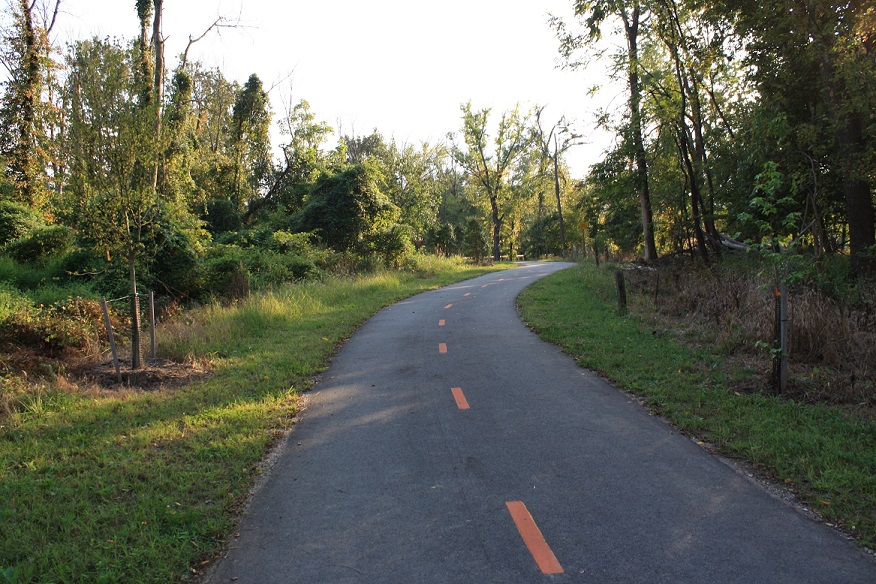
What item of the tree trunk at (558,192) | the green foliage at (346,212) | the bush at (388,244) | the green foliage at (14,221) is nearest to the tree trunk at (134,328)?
the green foliage at (14,221)

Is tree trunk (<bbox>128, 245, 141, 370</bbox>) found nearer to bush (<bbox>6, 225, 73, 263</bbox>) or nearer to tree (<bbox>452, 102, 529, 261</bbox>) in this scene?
bush (<bbox>6, 225, 73, 263</bbox>)

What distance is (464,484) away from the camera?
15.4ft

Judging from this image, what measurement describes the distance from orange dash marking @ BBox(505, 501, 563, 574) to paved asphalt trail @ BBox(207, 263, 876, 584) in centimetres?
1

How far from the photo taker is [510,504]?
14.0 ft

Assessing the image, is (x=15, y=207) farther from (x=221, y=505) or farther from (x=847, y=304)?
(x=847, y=304)

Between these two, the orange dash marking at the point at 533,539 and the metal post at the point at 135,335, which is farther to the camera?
the metal post at the point at 135,335

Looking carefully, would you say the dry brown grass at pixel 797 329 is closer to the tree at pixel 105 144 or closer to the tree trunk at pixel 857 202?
the tree trunk at pixel 857 202

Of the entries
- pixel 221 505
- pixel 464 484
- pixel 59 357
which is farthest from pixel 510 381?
pixel 59 357

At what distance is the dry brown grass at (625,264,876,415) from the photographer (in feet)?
22.3

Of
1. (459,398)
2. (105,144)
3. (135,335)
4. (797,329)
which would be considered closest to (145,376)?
(135,335)

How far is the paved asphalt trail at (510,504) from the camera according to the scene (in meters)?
3.48

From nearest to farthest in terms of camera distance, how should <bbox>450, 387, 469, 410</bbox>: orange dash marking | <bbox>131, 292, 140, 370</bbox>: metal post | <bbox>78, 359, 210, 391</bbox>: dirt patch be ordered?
<bbox>450, 387, 469, 410</bbox>: orange dash marking, <bbox>78, 359, 210, 391</bbox>: dirt patch, <bbox>131, 292, 140, 370</bbox>: metal post

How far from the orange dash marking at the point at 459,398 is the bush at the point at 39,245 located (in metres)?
16.8

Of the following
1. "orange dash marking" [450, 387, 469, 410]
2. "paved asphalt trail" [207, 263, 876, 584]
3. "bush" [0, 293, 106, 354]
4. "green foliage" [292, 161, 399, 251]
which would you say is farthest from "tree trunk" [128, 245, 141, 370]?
"green foliage" [292, 161, 399, 251]
